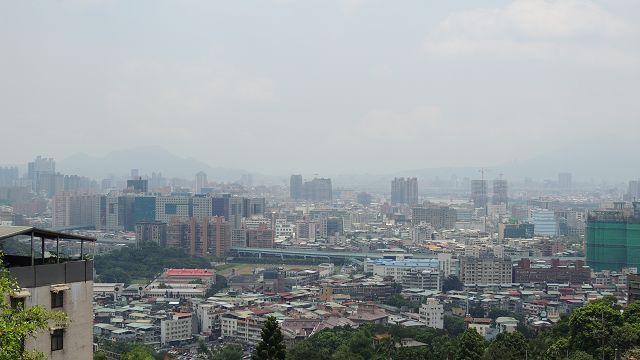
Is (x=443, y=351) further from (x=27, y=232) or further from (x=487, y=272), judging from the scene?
(x=487, y=272)

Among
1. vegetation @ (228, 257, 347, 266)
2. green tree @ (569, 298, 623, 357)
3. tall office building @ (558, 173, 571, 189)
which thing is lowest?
vegetation @ (228, 257, 347, 266)

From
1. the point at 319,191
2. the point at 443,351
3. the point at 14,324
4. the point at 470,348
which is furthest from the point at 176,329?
the point at 319,191

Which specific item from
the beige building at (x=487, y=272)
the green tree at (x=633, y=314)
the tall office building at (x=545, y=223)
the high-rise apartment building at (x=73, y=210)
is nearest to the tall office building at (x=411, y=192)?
the tall office building at (x=545, y=223)

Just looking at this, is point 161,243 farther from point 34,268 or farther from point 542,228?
point 34,268

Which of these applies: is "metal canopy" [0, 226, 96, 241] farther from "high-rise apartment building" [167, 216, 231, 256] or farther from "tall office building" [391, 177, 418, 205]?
"tall office building" [391, 177, 418, 205]

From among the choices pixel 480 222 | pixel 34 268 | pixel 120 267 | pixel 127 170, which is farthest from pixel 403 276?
pixel 127 170

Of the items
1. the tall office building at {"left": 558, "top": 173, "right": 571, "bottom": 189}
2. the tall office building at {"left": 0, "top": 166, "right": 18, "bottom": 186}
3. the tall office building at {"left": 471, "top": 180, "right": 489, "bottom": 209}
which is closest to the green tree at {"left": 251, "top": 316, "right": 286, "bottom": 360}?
the tall office building at {"left": 471, "top": 180, "right": 489, "bottom": 209}
